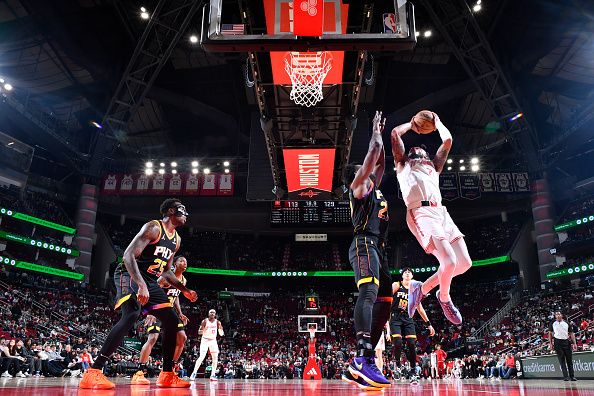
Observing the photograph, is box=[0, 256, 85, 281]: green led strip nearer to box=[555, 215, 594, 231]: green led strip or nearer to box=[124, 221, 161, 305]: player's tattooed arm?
box=[124, 221, 161, 305]: player's tattooed arm

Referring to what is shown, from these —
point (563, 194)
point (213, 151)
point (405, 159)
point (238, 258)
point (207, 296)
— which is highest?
point (213, 151)

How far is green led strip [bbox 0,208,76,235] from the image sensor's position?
24.0 m

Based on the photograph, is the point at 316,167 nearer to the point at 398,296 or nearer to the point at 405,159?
the point at 398,296

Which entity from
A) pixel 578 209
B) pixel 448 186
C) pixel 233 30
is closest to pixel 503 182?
pixel 448 186

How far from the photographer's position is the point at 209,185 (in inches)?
1091

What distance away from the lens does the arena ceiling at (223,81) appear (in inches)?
835

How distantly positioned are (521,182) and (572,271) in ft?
18.6

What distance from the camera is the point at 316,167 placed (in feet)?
65.8

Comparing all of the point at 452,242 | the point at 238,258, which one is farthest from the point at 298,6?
the point at 238,258

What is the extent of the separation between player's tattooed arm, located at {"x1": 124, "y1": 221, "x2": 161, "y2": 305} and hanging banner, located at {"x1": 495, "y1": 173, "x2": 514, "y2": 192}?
25121 millimetres

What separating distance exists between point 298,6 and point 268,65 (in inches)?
306

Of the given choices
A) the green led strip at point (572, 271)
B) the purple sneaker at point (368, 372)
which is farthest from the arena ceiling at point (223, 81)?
the purple sneaker at point (368, 372)

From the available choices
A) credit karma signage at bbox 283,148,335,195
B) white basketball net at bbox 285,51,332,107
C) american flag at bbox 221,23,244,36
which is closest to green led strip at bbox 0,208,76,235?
credit karma signage at bbox 283,148,335,195

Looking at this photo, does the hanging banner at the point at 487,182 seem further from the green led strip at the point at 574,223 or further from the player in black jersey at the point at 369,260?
the player in black jersey at the point at 369,260
